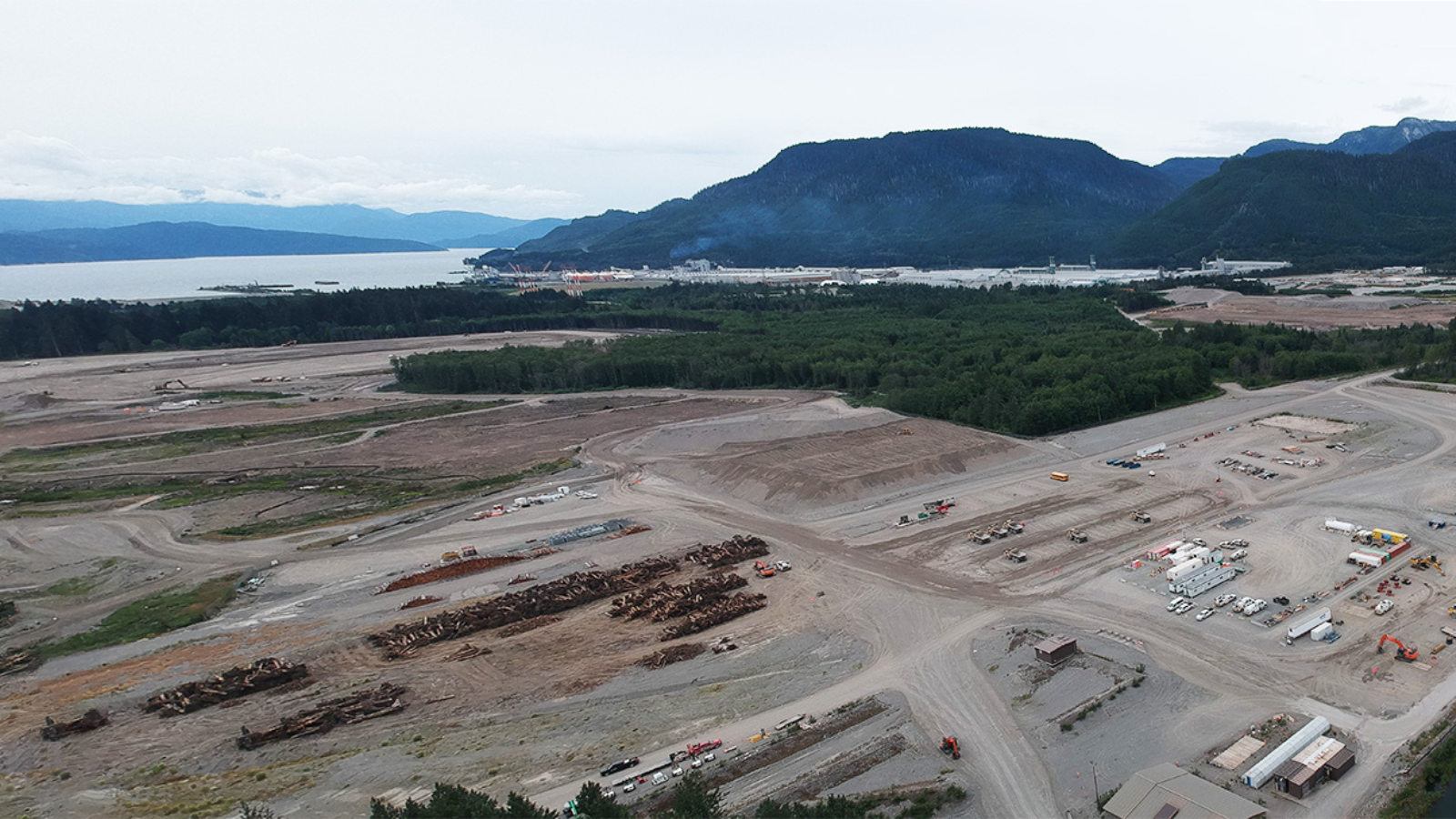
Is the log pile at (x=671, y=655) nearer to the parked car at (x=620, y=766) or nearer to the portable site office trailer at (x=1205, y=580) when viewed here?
the parked car at (x=620, y=766)

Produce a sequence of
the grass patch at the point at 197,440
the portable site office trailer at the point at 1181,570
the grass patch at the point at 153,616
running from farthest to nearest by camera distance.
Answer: the grass patch at the point at 197,440
the portable site office trailer at the point at 1181,570
the grass patch at the point at 153,616

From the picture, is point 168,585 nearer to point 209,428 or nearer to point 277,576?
point 277,576

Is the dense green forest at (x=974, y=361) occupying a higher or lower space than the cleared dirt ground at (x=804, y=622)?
higher

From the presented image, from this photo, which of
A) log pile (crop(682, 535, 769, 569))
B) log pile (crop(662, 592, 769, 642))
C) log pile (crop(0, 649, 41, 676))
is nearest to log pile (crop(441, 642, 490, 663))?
log pile (crop(662, 592, 769, 642))

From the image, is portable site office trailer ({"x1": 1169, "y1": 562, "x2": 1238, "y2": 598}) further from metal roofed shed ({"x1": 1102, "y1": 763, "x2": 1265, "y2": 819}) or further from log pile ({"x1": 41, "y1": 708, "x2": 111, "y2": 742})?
log pile ({"x1": 41, "y1": 708, "x2": 111, "y2": 742})

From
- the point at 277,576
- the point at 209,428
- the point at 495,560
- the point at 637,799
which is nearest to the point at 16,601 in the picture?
the point at 277,576

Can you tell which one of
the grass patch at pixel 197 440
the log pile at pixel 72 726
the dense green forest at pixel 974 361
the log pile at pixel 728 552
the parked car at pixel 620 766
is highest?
the dense green forest at pixel 974 361

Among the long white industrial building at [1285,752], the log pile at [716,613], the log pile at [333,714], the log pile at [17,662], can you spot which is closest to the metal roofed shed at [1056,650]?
the long white industrial building at [1285,752]
